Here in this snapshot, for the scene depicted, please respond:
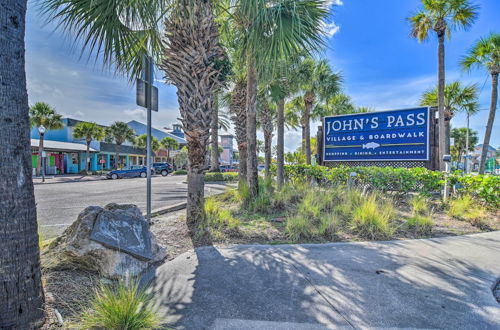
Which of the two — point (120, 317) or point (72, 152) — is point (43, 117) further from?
point (120, 317)

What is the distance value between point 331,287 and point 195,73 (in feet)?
13.4

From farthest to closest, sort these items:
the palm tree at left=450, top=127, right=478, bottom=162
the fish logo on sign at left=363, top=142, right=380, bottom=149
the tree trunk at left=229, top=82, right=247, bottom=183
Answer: the palm tree at left=450, top=127, right=478, bottom=162, the tree trunk at left=229, top=82, right=247, bottom=183, the fish logo on sign at left=363, top=142, right=380, bottom=149

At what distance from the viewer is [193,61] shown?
15.4 feet

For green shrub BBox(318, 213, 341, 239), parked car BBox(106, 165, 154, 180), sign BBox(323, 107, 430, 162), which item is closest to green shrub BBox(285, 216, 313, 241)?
green shrub BBox(318, 213, 341, 239)

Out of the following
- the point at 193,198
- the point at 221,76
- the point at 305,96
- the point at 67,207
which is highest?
the point at 305,96

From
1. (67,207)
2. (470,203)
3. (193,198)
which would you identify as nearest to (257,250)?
(193,198)

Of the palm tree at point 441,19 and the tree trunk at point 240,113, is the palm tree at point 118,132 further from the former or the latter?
the palm tree at point 441,19

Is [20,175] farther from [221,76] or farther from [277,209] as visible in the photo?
[277,209]

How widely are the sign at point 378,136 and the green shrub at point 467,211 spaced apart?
3509 millimetres

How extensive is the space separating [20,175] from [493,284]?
4.57 m

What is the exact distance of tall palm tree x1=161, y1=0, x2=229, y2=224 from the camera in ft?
15.3

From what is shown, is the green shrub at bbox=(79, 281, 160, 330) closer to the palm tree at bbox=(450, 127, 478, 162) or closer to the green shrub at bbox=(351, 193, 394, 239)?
the green shrub at bbox=(351, 193, 394, 239)

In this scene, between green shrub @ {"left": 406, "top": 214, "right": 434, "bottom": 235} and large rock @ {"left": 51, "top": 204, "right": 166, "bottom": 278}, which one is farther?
green shrub @ {"left": 406, "top": 214, "right": 434, "bottom": 235}

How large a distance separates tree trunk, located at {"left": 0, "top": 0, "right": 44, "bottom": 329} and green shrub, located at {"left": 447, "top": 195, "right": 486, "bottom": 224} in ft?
23.3
